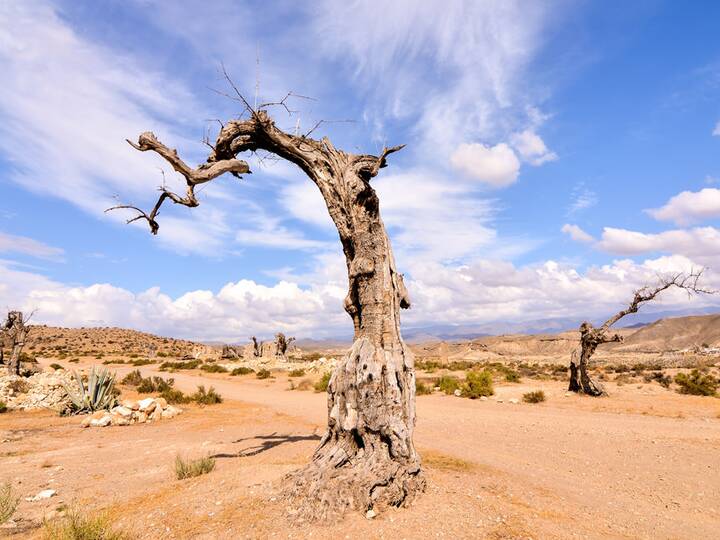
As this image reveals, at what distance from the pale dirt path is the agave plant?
20.3 ft

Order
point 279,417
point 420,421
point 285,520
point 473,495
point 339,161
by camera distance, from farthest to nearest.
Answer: point 279,417, point 420,421, point 339,161, point 473,495, point 285,520

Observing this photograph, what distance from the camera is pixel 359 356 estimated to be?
550cm

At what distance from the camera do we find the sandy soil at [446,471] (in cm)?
466

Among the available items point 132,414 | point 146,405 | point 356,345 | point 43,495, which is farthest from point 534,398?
point 43,495

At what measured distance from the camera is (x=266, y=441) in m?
9.92

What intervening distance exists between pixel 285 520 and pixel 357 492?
0.84 m

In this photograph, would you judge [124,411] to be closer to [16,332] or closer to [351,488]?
[351,488]

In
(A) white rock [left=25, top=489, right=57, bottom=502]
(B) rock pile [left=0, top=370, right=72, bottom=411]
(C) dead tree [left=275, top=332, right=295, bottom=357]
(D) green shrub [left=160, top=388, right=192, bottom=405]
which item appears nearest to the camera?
(A) white rock [left=25, top=489, right=57, bottom=502]

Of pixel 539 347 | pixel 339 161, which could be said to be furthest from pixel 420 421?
pixel 539 347

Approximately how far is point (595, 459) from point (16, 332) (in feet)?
93.0

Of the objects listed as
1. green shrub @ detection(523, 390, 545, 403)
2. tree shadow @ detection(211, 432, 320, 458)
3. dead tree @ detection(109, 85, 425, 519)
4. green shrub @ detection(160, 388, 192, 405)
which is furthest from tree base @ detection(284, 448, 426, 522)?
green shrub @ detection(160, 388, 192, 405)

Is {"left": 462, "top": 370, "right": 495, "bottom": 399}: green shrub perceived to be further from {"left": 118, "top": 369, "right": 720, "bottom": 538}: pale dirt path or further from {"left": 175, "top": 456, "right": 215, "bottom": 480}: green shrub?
{"left": 175, "top": 456, "right": 215, "bottom": 480}: green shrub

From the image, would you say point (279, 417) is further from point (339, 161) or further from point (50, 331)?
point (50, 331)

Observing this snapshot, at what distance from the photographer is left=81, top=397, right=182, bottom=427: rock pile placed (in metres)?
12.5
